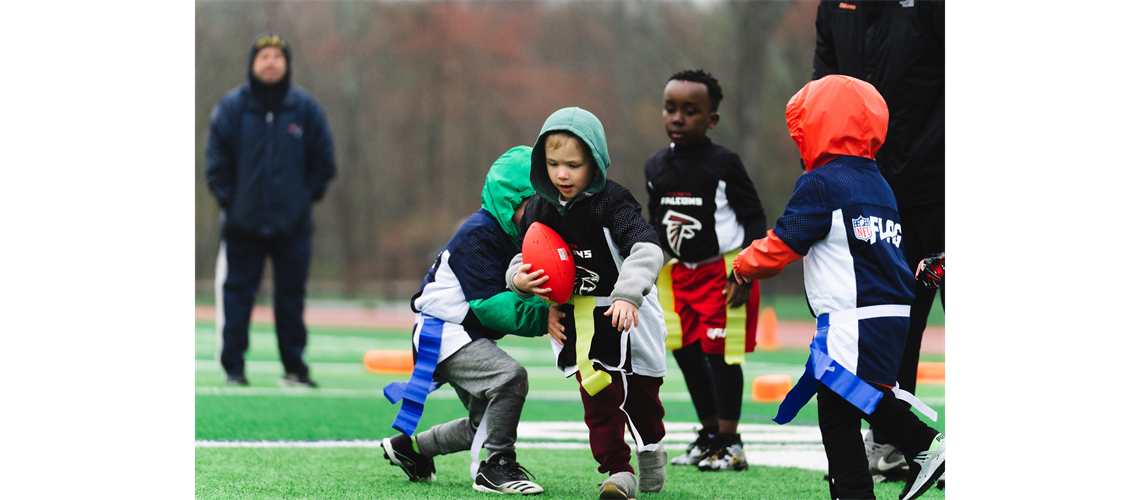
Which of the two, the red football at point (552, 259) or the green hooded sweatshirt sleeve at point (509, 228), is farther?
the green hooded sweatshirt sleeve at point (509, 228)

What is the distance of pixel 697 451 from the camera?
451 centimetres

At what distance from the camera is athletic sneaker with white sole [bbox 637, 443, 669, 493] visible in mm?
3695

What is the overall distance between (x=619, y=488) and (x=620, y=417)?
264 millimetres

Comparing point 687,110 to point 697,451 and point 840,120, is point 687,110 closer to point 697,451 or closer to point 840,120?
point 840,120

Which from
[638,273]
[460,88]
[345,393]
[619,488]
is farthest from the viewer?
[460,88]

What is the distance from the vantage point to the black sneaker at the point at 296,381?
752 cm

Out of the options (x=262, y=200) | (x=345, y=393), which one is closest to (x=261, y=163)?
(x=262, y=200)

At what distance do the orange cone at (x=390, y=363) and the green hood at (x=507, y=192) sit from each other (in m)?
5.19

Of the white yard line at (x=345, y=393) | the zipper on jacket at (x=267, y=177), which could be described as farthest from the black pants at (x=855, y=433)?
the zipper on jacket at (x=267, y=177)

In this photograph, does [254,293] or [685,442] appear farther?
[254,293]

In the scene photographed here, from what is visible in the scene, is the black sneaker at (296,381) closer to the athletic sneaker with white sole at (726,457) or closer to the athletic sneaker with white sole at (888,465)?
the athletic sneaker with white sole at (726,457)

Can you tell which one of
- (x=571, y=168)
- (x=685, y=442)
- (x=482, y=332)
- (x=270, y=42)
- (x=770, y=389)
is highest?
(x=270, y=42)

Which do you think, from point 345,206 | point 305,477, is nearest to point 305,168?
point 305,477

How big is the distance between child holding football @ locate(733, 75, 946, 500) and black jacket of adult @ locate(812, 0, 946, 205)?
591 mm
